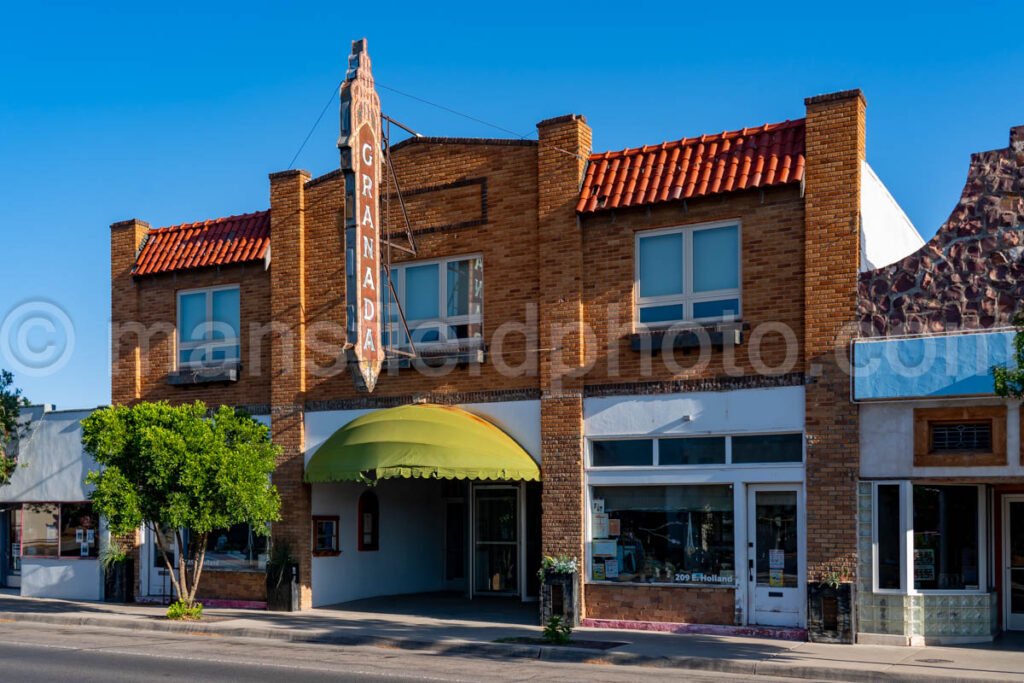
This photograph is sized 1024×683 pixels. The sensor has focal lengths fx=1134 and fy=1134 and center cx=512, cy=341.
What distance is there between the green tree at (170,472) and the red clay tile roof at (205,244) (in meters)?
3.73

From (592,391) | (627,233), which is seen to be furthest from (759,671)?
(627,233)

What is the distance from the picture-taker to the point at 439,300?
20188 mm

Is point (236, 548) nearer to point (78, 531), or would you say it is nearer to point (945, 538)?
point (78, 531)

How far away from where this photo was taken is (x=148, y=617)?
20.3 meters

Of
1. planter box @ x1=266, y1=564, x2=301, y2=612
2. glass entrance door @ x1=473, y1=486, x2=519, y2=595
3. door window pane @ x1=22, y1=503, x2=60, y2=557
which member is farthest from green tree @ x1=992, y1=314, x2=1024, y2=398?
door window pane @ x1=22, y1=503, x2=60, y2=557

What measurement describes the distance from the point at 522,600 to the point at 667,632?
5.48 meters

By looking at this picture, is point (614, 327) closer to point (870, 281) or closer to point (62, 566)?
point (870, 281)

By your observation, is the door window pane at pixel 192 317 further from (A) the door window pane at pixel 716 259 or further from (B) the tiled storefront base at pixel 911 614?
(B) the tiled storefront base at pixel 911 614

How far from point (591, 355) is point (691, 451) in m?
2.28

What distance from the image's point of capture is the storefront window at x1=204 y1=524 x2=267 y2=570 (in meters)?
21.8

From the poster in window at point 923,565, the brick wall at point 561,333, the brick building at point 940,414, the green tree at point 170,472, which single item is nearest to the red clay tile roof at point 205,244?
the green tree at point 170,472

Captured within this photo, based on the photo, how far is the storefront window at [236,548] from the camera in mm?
21797

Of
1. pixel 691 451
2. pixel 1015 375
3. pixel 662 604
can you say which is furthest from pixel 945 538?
pixel 662 604

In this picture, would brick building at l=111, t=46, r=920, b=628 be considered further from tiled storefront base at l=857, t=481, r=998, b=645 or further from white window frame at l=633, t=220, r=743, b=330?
tiled storefront base at l=857, t=481, r=998, b=645
